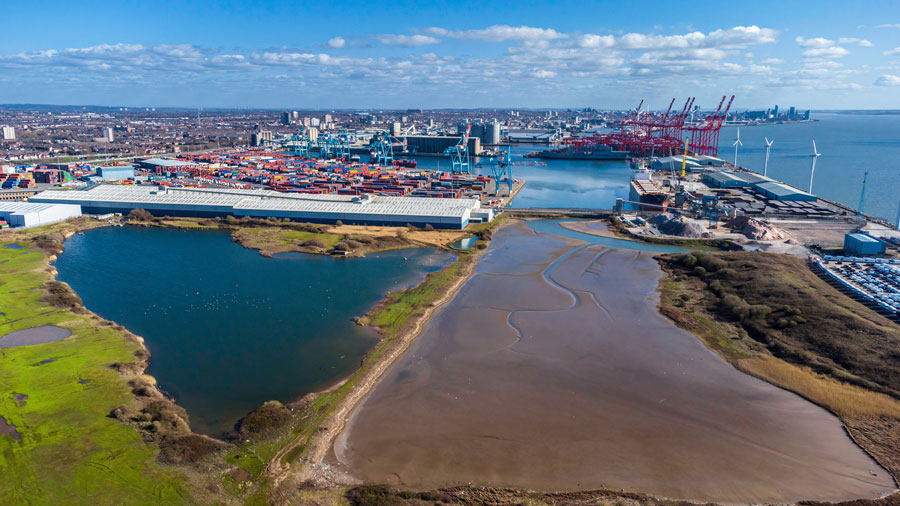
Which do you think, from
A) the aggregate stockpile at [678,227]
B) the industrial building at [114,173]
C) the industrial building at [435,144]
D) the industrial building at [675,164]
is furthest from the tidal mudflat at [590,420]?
the industrial building at [435,144]

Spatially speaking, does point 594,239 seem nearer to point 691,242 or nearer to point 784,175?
point 691,242

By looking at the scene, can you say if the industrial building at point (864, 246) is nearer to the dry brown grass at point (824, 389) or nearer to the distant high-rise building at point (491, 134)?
the dry brown grass at point (824, 389)

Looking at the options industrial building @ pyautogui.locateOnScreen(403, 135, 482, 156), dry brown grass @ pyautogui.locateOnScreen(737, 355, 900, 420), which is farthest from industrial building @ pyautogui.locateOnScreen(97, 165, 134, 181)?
dry brown grass @ pyautogui.locateOnScreen(737, 355, 900, 420)

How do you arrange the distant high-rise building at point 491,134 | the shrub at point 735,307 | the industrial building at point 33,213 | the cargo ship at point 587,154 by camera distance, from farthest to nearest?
the distant high-rise building at point 491,134
the cargo ship at point 587,154
the industrial building at point 33,213
the shrub at point 735,307

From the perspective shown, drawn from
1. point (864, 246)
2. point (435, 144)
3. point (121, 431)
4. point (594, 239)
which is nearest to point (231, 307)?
point (121, 431)

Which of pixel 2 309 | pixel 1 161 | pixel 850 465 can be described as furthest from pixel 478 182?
pixel 1 161
